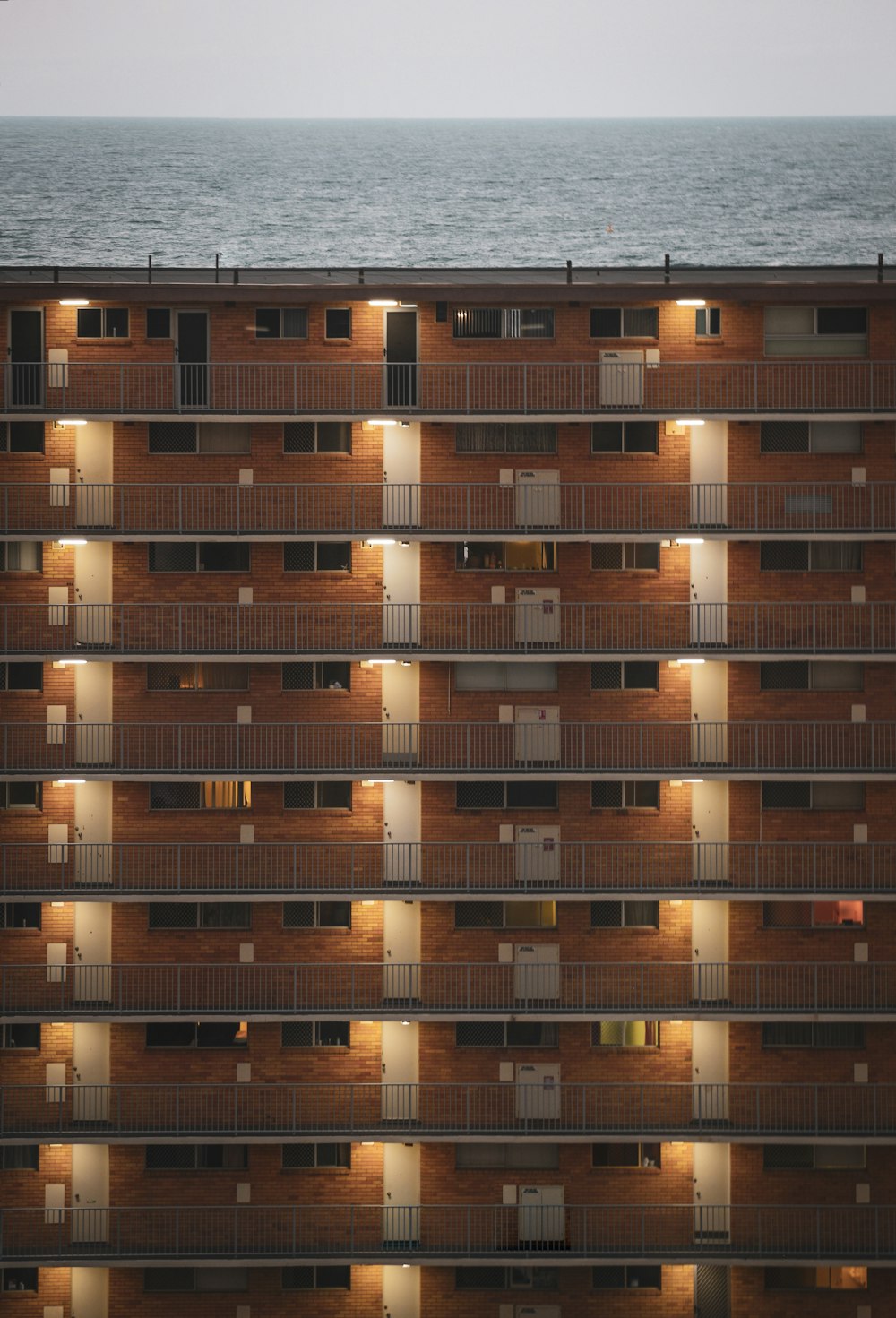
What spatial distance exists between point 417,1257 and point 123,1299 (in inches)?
187

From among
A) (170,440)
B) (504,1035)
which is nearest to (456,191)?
(170,440)

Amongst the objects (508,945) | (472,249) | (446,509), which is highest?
(472,249)

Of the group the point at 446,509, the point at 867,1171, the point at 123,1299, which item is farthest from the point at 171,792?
the point at 867,1171

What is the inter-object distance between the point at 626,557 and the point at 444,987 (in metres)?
7.24

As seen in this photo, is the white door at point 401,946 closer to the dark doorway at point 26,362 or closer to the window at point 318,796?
the window at point 318,796

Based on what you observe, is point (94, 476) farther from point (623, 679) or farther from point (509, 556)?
point (623, 679)

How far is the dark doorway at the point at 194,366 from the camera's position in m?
26.7

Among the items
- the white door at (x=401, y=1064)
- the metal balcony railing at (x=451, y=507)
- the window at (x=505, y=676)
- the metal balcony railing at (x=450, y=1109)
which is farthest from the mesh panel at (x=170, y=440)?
the metal balcony railing at (x=450, y=1109)

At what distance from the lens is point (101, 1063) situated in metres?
27.1

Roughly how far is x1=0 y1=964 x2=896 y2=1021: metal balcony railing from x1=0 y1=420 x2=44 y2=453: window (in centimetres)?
797

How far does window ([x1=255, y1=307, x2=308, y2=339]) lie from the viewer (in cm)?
2670

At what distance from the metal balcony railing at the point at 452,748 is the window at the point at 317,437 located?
4.27 metres

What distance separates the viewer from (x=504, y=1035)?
2725 centimetres

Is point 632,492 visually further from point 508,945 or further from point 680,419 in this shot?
point 508,945
